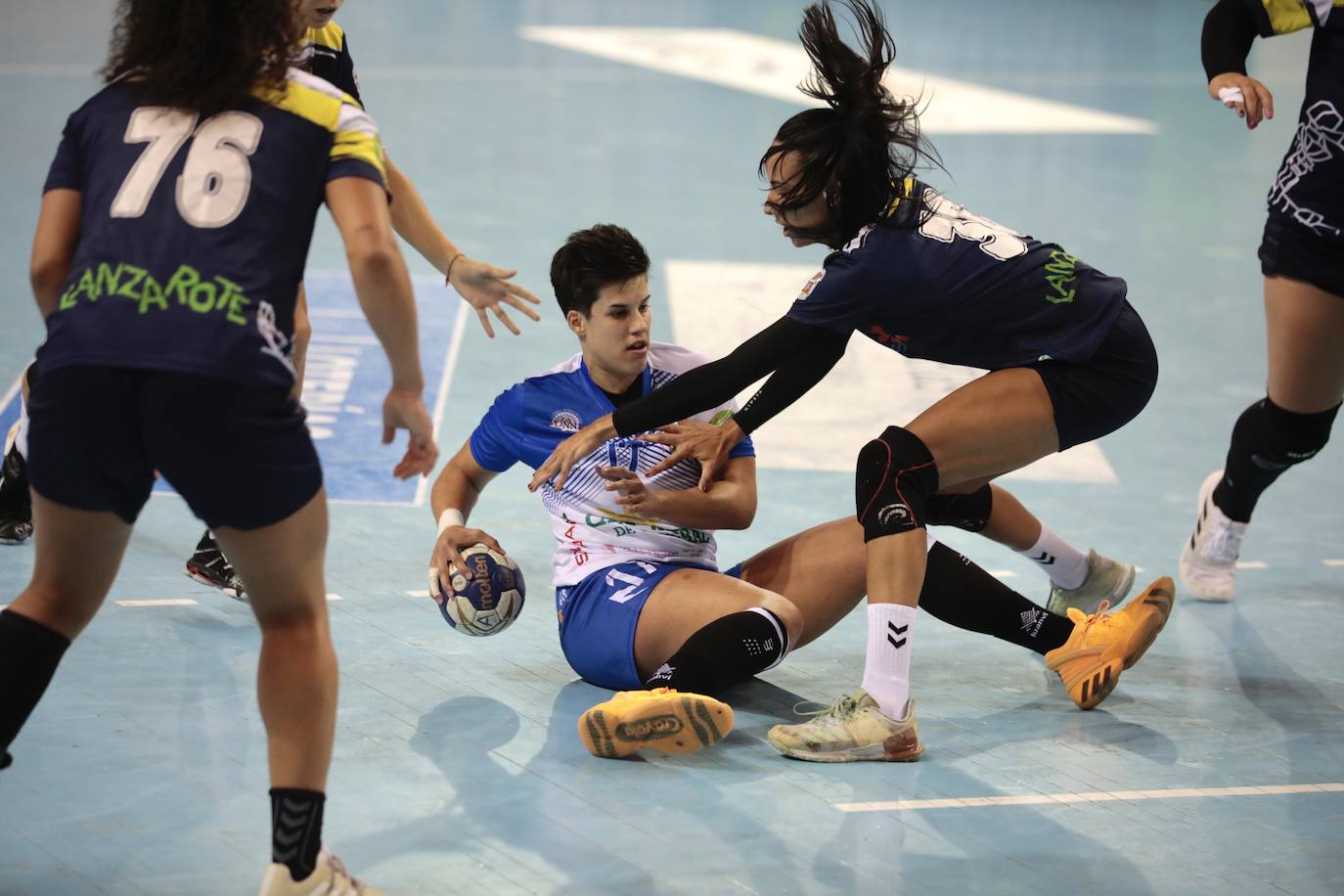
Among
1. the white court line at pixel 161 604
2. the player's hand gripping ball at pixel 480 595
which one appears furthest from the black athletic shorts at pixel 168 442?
the white court line at pixel 161 604

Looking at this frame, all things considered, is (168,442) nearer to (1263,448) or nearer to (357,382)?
(1263,448)

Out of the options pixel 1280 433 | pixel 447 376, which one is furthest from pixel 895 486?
pixel 447 376

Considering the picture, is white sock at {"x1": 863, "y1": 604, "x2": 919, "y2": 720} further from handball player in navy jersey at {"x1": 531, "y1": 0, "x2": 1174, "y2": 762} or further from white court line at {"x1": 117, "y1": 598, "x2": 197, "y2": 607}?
white court line at {"x1": 117, "y1": 598, "x2": 197, "y2": 607}

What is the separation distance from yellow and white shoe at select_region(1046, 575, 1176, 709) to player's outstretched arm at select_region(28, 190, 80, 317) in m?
2.42

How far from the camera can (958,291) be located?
3.34m

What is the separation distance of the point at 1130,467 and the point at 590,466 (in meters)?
2.51

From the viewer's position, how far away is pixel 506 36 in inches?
526

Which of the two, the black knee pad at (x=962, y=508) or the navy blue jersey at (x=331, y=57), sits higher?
the navy blue jersey at (x=331, y=57)

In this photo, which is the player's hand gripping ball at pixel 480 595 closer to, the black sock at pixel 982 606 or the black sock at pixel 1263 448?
the black sock at pixel 982 606

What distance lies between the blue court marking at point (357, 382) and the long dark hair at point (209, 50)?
6.63ft

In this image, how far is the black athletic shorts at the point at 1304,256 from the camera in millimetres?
3910

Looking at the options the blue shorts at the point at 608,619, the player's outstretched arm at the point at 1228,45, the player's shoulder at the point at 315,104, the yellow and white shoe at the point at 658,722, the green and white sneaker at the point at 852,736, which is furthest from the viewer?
the player's outstretched arm at the point at 1228,45

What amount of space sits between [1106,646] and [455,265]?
5.85ft

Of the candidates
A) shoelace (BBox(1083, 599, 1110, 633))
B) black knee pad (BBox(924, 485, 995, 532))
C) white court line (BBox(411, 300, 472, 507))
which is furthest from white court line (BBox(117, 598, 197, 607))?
shoelace (BBox(1083, 599, 1110, 633))
